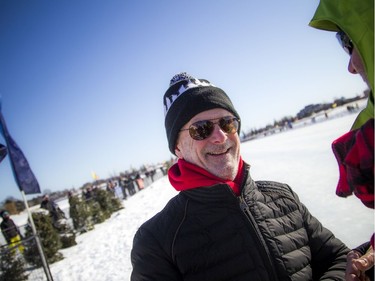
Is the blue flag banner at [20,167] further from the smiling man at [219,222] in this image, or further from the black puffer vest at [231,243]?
the black puffer vest at [231,243]

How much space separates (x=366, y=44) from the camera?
74 cm

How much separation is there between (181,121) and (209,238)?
2.79 feet

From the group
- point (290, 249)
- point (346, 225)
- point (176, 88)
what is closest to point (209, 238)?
point (290, 249)

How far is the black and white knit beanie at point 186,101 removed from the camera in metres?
1.95

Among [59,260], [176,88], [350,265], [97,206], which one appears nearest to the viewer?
[350,265]

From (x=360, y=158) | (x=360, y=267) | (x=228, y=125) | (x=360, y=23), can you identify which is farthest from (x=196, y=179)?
(x=360, y=23)

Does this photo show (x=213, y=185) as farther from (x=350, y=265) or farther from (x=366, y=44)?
(x=366, y=44)

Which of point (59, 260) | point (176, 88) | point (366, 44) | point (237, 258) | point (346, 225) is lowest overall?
point (59, 260)

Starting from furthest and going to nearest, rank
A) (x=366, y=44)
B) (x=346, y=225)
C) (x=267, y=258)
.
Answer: (x=346, y=225)
(x=267, y=258)
(x=366, y=44)

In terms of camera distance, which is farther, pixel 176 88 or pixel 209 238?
pixel 176 88

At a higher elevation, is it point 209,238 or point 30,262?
point 209,238

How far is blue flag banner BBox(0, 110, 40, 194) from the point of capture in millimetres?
6359

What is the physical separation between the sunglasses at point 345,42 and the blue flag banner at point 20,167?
730cm

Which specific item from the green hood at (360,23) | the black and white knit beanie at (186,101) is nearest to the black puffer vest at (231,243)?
the black and white knit beanie at (186,101)
